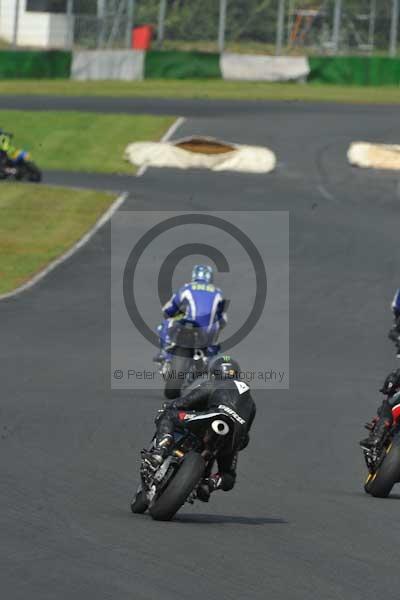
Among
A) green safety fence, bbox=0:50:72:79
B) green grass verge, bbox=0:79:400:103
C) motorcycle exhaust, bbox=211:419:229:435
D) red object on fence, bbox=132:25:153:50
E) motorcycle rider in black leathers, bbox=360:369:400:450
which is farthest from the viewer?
red object on fence, bbox=132:25:153:50

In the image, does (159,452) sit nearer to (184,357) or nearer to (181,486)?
(181,486)

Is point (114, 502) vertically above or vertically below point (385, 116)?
above

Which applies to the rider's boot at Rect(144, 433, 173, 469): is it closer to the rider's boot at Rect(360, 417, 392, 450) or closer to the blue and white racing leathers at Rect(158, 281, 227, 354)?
the rider's boot at Rect(360, 417, 392, 450)

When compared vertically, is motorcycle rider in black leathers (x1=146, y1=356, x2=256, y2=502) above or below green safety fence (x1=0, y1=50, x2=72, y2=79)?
above

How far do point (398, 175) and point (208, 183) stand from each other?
6029 mm

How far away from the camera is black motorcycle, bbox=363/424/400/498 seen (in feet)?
37.9

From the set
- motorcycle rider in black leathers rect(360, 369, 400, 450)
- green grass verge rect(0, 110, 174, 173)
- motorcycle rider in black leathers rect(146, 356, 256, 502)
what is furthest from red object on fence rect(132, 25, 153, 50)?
motorcycle rider in black leathers rect(146, 356, 256, 502)

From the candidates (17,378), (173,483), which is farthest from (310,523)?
(17,378)

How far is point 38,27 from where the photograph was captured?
6744 cm

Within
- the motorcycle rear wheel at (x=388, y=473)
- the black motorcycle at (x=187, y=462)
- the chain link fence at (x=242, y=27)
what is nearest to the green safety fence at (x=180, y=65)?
the chain link fence at (x=242, y=27)

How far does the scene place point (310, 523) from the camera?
33.8ft

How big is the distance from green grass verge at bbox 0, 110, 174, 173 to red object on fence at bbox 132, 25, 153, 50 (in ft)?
71.8

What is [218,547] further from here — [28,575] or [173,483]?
[28,575]

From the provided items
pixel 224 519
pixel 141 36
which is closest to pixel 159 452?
pixel 224 519
